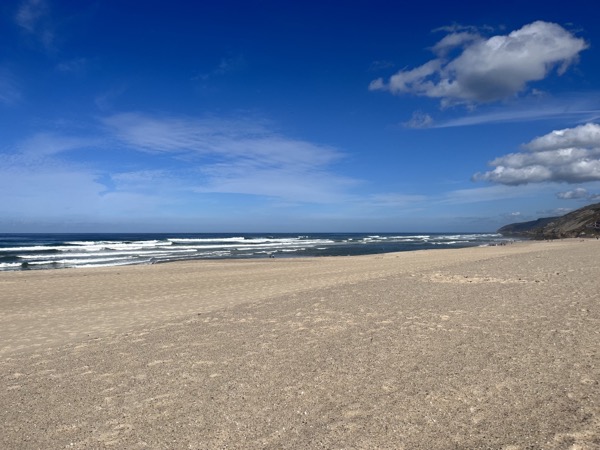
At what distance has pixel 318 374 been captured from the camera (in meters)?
6.09

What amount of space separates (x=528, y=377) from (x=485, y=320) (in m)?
3.36

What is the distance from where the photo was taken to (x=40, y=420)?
5070 mm

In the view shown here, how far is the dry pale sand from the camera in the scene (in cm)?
446

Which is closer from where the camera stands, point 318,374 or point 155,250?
point 318,374

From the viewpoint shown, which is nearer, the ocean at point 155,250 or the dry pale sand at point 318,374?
the dry pale sand at point 318,374

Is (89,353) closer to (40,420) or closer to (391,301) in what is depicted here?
(40,420)

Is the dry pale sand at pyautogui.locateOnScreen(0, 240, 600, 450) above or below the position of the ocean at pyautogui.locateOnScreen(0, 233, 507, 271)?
below

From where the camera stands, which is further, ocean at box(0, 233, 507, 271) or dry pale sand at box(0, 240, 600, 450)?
ocean at box(0, 233, 507, 271)

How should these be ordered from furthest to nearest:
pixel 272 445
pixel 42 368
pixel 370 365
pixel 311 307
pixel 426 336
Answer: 1. pixel 311 307
2. pixel 426 336
3. pixel 42 368
4. pixel 370 365
5. pixel 272 445

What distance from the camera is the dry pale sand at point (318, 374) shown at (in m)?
4.46

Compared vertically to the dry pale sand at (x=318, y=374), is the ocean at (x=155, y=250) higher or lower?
higher

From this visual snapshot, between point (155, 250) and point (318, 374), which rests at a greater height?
point (155, 250)

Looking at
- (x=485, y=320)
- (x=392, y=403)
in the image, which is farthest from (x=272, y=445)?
(x=485, y=320)

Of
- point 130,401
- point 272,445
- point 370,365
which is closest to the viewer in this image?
point 272,445
